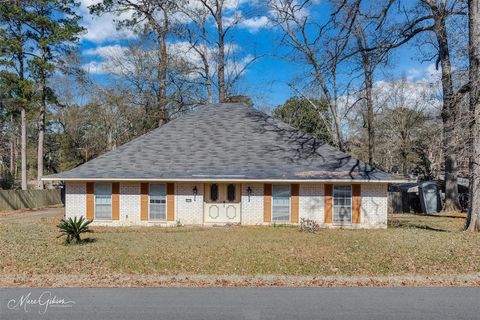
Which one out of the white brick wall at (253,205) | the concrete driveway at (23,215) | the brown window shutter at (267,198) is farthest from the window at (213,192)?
the concrete driveway at (23,215)

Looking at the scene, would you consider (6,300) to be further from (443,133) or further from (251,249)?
(443,133)

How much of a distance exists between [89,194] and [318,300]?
14.7m

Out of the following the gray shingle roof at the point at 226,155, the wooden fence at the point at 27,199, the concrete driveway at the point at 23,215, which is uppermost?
the gray shingle roof at the point at 226,155

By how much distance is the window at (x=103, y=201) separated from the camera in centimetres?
1994

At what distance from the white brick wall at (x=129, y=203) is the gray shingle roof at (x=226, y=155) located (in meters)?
0.70

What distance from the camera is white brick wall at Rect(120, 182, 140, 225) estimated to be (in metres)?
19.9

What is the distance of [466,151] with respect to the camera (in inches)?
655

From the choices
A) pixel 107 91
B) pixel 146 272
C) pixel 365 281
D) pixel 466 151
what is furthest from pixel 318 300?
pixel 107 91

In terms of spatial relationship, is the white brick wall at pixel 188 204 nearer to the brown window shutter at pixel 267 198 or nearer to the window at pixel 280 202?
the brown window shutter at pixel 267 198

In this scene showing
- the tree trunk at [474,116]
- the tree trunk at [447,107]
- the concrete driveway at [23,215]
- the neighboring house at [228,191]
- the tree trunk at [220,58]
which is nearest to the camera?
the tree trunk at [474,116]

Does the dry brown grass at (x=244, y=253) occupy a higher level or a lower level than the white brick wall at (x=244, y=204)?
lower

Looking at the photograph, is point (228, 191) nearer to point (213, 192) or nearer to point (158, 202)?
point (213, 192)

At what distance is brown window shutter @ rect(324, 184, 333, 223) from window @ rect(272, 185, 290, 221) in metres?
1.67

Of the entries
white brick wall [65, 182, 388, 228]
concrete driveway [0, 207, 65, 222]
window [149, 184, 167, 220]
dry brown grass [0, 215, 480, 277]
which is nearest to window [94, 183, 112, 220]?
white brick wall [65, 182, 388, 228]
